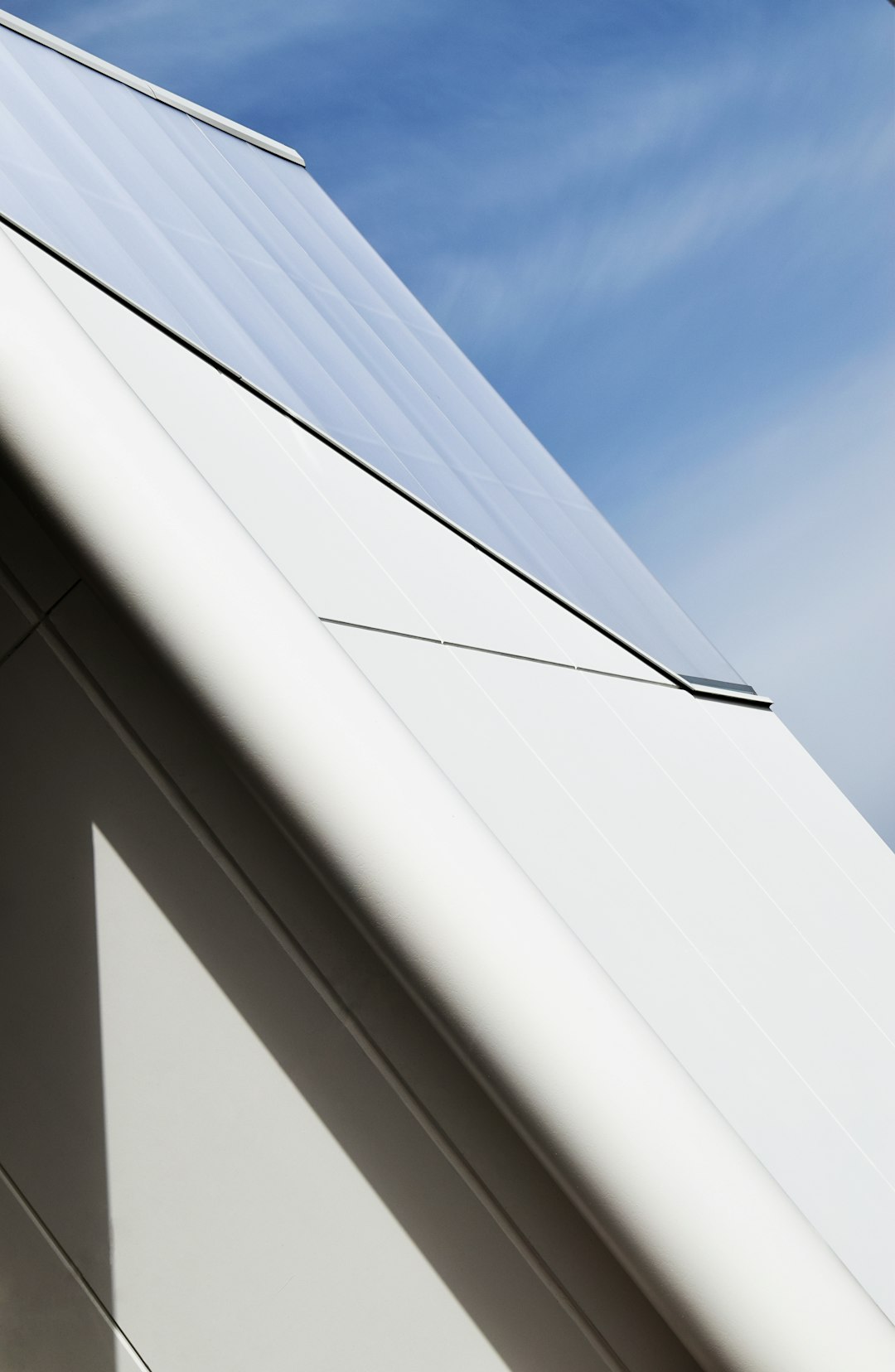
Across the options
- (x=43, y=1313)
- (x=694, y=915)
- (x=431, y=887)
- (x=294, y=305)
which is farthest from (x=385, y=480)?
(x=43, y=1313)

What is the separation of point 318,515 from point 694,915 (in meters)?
2.94

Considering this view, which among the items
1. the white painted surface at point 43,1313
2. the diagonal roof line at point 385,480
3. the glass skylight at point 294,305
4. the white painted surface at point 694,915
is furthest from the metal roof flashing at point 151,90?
the white painted surface at point 43,1313

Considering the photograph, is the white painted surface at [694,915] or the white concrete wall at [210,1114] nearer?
the white concrete wall at [210,1114]

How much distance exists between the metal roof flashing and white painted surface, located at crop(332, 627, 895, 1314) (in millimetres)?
9789

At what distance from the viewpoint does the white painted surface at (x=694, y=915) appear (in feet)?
16.5

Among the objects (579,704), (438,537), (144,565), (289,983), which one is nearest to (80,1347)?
(289,983)

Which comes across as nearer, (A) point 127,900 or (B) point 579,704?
(A) point 127,900

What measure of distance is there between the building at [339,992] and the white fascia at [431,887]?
0.01 m

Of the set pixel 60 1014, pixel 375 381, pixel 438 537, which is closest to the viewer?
pixel 60 1014

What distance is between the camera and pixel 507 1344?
3.98 m

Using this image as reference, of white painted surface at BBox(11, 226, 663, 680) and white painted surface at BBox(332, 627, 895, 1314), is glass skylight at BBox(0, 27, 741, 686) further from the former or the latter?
white painted surface at BBox(332, 627, 895, 1314)

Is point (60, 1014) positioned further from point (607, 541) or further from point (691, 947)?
point (607, 541)

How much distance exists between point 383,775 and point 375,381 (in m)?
8.81

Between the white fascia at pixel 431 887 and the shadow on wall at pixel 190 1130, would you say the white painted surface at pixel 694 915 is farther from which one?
the white fascia at pixel 431 887
